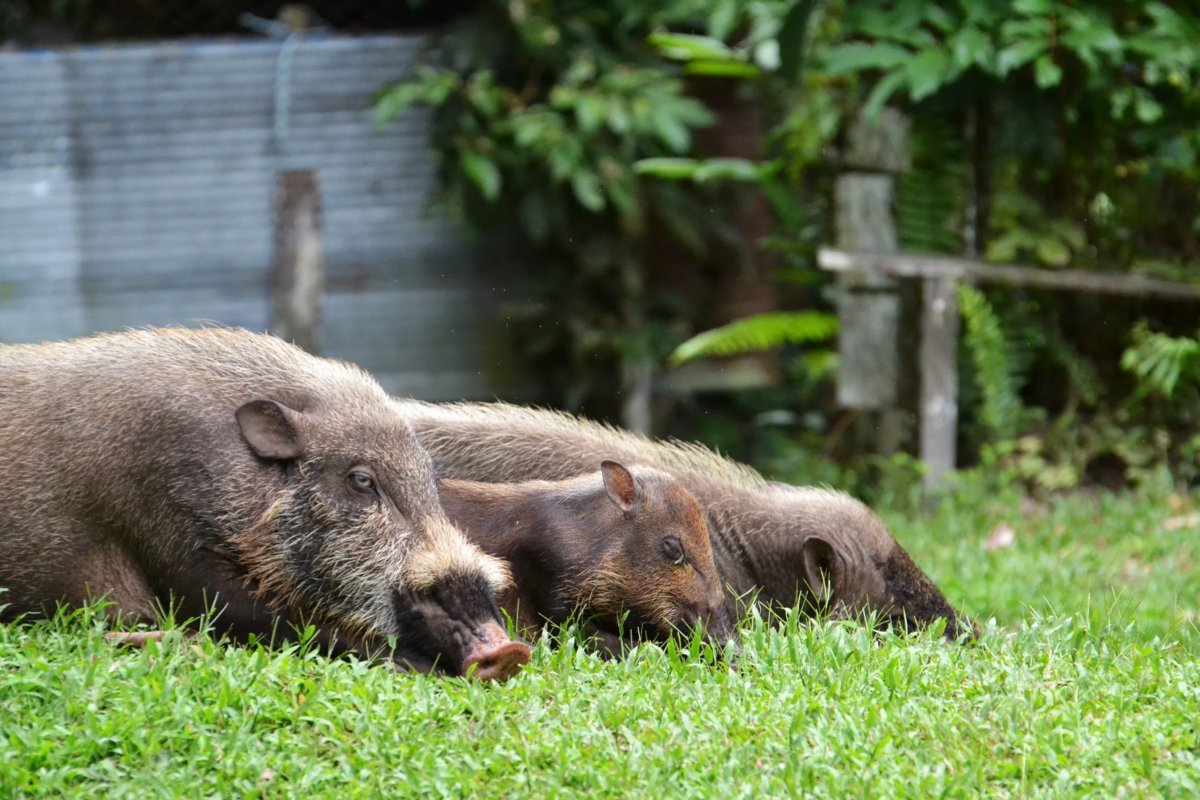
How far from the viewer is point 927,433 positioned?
9.92 metres

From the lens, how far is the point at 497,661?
4.63 meters

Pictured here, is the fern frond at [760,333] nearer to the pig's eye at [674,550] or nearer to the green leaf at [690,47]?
the green leaf at [690,47]

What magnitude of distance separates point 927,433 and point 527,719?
6.19 m

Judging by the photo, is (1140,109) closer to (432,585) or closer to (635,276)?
(635,276)

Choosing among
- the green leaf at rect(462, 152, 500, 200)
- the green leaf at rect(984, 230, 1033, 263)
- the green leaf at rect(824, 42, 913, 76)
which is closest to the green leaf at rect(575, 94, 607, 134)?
the green leaf at rect(462, 152, 500, 200)

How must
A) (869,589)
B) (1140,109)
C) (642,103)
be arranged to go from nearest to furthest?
1. (869,589)
2. (1140,109)
3. (642,103)

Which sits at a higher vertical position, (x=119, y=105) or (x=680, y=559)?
(x=119, y=105)

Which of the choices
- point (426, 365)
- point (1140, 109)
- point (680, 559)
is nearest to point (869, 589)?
point (680, 559)

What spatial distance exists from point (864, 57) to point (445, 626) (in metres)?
5.70

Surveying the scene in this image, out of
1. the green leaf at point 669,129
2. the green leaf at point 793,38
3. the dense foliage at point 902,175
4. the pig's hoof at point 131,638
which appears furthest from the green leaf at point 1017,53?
the pig's hoof at point 131,638

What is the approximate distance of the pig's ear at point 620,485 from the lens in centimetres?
555

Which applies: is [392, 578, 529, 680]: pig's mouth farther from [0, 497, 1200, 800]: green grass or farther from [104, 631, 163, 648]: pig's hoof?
[104, 631, 163, 648]: pig's hoof

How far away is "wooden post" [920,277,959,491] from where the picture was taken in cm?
990

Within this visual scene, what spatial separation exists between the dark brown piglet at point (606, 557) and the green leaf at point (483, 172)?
4815 millimetres
